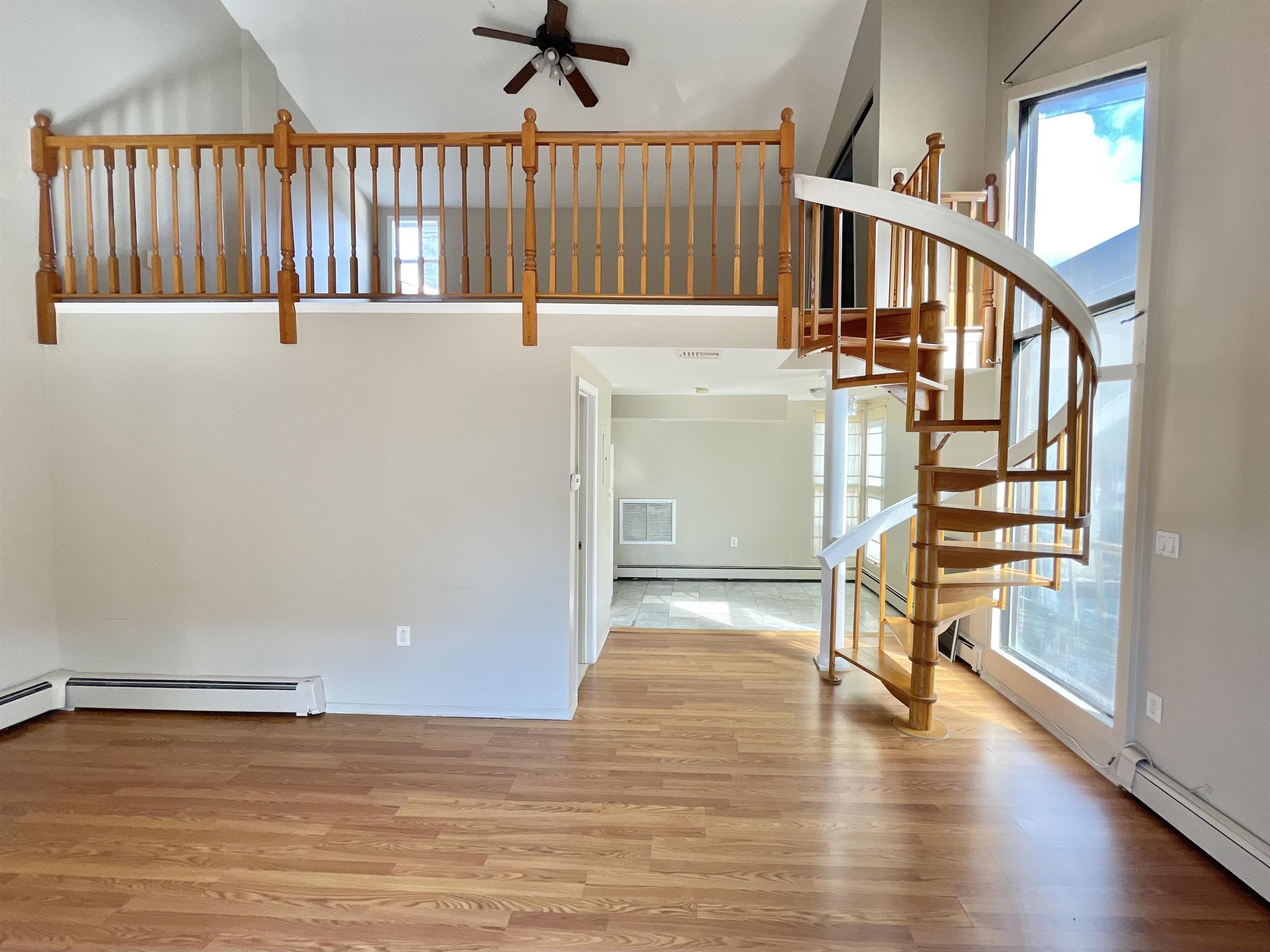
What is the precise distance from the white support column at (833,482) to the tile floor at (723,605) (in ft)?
3.14

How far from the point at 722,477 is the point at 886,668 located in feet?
11.8

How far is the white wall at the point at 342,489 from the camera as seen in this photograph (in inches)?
118

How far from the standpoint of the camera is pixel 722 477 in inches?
265

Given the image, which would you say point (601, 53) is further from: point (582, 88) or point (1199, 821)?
point (1199, 821)

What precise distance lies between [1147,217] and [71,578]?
215 inches

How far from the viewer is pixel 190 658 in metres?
3.16

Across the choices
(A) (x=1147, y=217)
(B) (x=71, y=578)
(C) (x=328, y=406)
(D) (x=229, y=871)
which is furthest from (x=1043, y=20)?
(B) (x=71, y=578)

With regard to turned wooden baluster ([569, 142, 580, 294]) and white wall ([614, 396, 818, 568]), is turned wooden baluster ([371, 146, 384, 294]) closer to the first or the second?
turned wooden baluster ([569, 142, 580, 294])

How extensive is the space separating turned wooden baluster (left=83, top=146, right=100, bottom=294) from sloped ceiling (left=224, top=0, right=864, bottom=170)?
2.12 meters

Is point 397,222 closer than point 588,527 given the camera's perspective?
Yes

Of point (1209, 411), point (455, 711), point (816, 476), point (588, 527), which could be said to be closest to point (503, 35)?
point (588, 527)

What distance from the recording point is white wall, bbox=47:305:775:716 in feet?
9.86

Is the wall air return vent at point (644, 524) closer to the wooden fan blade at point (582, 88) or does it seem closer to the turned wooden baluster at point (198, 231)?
the wooden fan blade at point (582, 88)

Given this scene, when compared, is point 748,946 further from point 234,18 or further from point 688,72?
point 234,18
